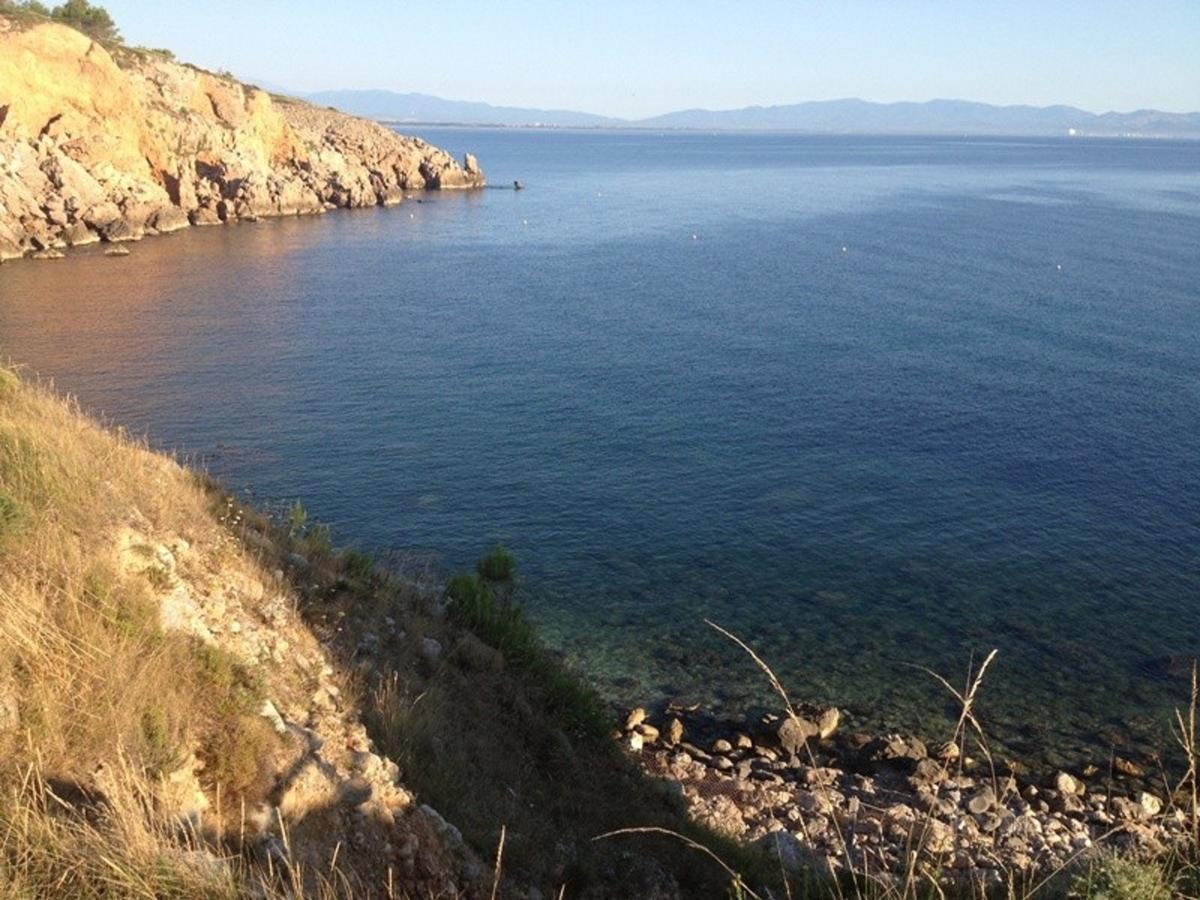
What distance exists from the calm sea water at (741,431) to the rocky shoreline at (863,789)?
1.16 meters

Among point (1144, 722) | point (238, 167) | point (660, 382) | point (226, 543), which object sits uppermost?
point (238, 167)

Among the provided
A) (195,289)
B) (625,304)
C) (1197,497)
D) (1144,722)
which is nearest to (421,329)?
(625,304)

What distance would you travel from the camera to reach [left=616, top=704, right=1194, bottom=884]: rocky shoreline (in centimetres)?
1794

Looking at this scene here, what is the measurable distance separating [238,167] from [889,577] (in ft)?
287

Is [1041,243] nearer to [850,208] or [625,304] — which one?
[850,208]

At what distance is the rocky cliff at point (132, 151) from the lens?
7581 centimetres

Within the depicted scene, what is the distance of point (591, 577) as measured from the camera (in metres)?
29.2

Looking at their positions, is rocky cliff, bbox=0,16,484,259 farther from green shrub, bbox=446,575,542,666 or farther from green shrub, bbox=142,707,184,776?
green shrub, bbox=142,707,184,776

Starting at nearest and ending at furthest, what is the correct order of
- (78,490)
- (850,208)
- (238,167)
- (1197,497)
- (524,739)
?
(78,490)
(524,739)
(1197,497)
(238,167)
(850,208)

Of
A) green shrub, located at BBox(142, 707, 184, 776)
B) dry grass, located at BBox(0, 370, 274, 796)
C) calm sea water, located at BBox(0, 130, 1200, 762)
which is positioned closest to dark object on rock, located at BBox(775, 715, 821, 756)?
calm sea water, located at BBox(0, 130, 1200, 762)

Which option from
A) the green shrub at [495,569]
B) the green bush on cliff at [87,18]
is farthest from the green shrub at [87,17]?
the green shrub at [495,569]

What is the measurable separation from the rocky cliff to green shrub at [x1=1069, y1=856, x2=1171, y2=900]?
78.8 meters

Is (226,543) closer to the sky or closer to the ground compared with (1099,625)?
closer to the sky

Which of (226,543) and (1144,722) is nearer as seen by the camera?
(226,543)
